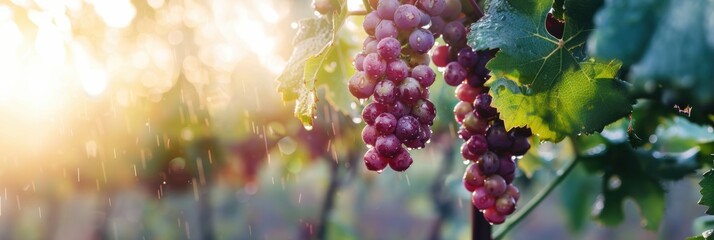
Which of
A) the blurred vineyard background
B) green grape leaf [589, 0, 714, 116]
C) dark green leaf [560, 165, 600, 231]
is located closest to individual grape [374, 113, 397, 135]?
A: green grape leaf [589, 0, 714, 116]

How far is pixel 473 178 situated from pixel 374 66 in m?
0.19

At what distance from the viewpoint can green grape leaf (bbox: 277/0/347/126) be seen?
0.70 metres

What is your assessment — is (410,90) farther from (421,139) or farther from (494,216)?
(494,216)

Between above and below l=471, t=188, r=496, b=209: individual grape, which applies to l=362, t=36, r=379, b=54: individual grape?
above

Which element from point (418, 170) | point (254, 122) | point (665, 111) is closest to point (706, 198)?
point (665, 111)

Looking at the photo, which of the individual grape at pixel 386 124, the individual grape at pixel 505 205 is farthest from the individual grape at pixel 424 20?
the individual grape at pixel 505 205

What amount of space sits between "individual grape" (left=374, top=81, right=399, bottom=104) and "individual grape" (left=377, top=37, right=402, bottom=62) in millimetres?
23

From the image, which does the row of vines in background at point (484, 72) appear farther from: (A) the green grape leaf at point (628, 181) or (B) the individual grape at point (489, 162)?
(A) the green grape leaf at point (628, 181)

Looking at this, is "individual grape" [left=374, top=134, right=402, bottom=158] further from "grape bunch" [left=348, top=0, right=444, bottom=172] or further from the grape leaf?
the grape leaf

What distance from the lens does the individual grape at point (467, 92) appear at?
728mm

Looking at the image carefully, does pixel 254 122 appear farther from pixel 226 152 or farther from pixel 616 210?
pixel 616 210

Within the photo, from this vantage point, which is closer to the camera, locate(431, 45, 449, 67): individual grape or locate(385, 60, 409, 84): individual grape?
locate(385, 60, 409, 84): individual grape

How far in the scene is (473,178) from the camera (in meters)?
0.74

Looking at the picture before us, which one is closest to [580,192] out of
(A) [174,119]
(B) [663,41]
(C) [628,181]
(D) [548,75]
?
(C) [628,181]
